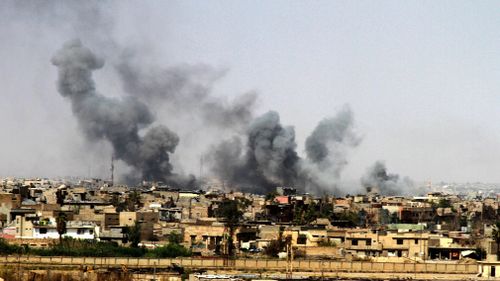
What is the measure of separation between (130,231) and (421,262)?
54.7 ft

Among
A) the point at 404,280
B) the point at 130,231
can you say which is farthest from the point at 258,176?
the point at 404,280

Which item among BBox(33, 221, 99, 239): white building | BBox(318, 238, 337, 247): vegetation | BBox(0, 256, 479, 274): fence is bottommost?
BBox(0, 256, 479, 274): fence

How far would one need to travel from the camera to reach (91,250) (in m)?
50.4

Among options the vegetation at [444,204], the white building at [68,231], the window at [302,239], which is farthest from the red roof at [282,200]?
the white building at [68,231]

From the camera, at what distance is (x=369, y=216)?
82.2 metres

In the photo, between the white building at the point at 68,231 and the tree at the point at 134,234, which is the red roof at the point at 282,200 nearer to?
the tree at the point at 134,234

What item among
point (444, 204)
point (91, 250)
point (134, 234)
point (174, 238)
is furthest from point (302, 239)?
point (444, 204)

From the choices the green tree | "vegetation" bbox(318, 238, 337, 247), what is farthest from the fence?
the green tree

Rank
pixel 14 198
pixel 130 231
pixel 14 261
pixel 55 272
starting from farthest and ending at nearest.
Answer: pixel 14 198, pixel 130 231, pixel 14 261, pixel 55 272

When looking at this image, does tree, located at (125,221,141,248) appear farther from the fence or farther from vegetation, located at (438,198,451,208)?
vegetation, located at (438,198,451,208)

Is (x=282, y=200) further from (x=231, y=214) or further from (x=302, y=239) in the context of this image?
(x=302, y=239)

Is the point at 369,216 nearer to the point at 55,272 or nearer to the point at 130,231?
the point at 130,231

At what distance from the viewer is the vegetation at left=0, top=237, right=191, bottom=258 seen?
49.2 meters

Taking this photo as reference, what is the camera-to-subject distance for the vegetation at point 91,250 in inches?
1935
